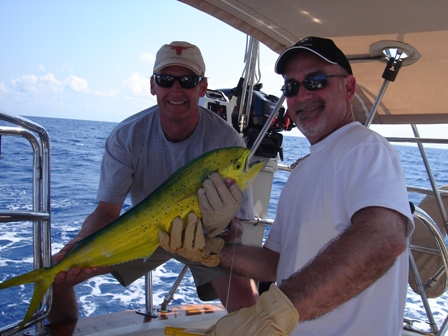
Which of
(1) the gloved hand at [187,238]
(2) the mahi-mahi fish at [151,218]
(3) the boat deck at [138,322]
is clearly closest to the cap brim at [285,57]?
(2) the mahi-mahi fish at [151,218]

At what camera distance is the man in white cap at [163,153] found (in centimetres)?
308

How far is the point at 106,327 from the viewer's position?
3025 mm

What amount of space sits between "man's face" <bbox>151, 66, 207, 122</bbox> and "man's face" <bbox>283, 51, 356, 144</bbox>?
0.92 metres

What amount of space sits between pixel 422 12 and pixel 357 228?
1356 millimetres

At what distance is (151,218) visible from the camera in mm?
2172

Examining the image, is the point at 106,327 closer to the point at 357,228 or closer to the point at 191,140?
the point at 191,140

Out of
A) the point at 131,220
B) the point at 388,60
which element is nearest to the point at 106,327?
the point at 131,220

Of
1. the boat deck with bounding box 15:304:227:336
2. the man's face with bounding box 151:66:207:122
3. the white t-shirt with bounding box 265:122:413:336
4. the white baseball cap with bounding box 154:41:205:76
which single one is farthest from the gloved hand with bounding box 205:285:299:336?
the white baseball cap with bounding box 154:41:205:76

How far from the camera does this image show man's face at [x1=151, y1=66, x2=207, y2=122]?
3.08 m

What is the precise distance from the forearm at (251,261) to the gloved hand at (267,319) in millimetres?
1059

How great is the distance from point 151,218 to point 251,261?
56 centimetres

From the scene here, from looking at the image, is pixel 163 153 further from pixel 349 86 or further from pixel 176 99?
pixel 349 86

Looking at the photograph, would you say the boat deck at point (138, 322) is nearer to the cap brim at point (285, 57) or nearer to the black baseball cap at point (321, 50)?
the cap brim at point (285, 57)

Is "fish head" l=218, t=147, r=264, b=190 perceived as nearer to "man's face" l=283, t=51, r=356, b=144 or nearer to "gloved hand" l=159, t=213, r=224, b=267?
"gloved hand" l=159, t=213, r=224, b=267
